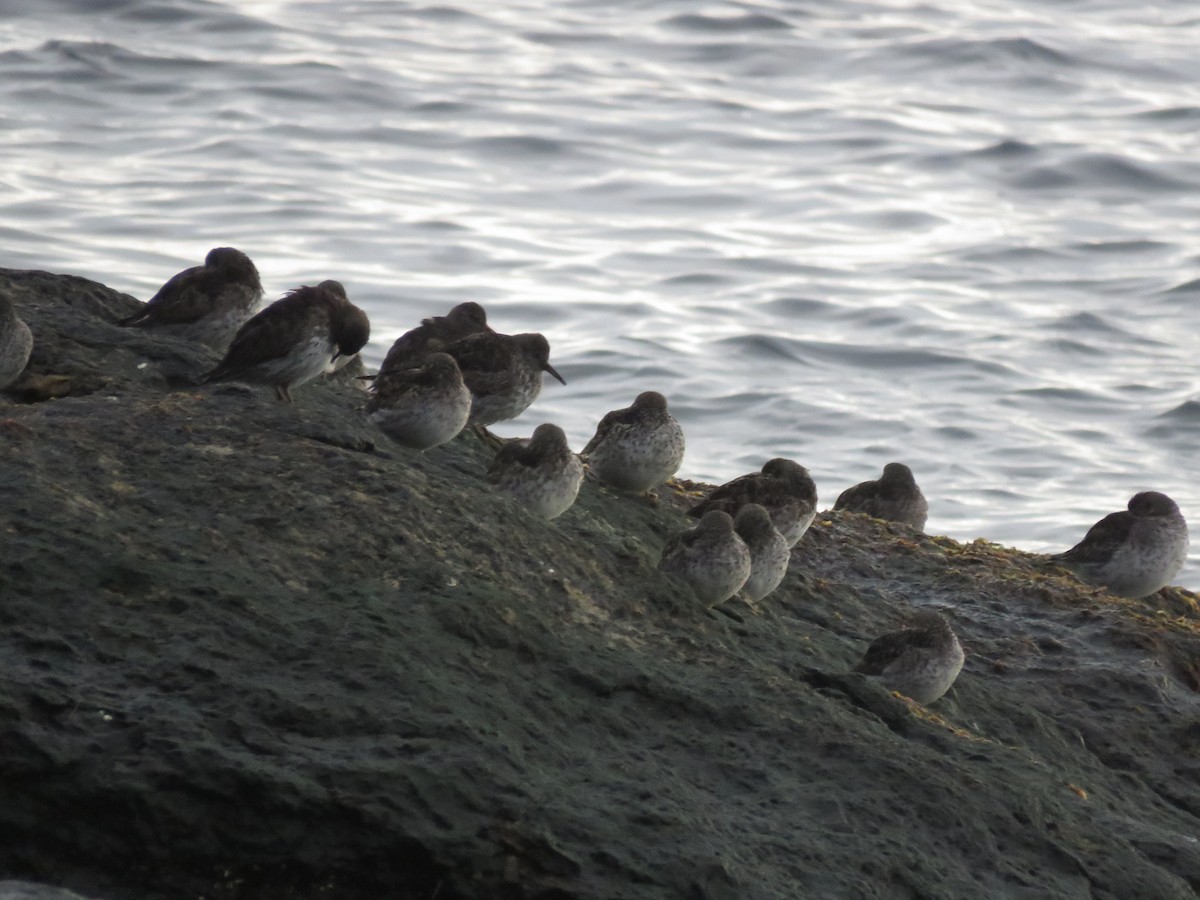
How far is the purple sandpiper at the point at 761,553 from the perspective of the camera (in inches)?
348

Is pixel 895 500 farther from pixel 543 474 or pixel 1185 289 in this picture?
pixel 1185 289

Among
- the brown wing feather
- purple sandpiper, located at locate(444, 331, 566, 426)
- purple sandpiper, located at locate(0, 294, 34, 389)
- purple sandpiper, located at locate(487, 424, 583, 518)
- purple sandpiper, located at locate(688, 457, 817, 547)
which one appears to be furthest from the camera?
purple sandpiper, located at locate(444, 331, 566, 426)

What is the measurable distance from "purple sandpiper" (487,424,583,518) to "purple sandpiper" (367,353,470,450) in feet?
1.22

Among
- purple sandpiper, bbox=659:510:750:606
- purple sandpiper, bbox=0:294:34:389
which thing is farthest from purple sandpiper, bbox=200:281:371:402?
purple sandpiper, bbox=659:510:750:606

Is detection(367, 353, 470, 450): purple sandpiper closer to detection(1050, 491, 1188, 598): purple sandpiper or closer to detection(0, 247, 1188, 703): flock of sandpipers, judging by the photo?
detection(0, 247, 1188, 703): flock of sandpipers

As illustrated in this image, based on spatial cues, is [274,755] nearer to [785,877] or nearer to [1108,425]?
[785,877]

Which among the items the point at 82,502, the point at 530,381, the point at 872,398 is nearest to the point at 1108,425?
the point at 872,398

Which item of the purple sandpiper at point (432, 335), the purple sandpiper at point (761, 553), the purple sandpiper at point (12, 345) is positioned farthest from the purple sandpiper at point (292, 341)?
the purple sandpiper at point (761, 553)

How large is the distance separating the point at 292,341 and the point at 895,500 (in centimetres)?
529

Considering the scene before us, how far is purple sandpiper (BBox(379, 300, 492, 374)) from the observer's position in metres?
11.1

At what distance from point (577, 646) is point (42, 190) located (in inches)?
968

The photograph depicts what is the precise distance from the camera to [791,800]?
6406mm

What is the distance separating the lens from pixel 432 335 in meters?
11.9

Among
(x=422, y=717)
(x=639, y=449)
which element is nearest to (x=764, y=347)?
(x=639, y=449)
